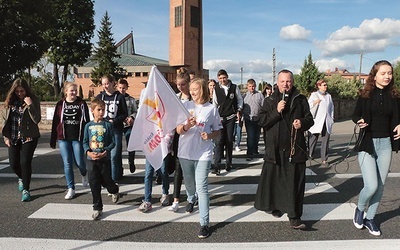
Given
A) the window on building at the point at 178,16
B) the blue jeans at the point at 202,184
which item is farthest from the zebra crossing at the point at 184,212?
the window on building at the point at 178,16

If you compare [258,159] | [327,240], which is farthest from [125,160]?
[327,240]

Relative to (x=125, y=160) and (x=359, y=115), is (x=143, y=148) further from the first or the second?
(x=125, y=160)

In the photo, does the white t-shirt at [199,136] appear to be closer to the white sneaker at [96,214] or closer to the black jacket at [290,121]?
the black jacket at [290,121]

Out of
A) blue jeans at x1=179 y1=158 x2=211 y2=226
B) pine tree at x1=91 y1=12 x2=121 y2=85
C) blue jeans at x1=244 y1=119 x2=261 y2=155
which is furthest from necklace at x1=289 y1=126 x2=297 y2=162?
pine tree at x1=91 y1=12 x2=121 y2=85

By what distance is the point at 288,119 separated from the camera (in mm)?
4344

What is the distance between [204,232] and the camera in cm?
404

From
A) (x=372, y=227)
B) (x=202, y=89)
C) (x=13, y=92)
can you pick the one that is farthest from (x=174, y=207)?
(x=13, y=92)

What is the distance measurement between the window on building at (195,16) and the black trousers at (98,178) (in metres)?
32.8

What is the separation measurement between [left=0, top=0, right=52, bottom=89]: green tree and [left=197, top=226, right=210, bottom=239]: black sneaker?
19.7 meters

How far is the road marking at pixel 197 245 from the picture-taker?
3.75m

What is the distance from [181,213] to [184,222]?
14.4 inches

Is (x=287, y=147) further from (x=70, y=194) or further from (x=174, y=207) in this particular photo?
(x=70, y=194)

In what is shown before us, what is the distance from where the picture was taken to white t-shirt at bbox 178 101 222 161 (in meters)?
4.22

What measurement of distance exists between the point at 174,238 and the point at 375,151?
99.1 inches
